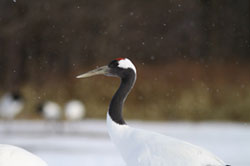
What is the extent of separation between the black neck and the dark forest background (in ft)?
32.0

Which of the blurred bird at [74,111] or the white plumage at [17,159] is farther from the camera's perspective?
the blurred bird at [74,111]

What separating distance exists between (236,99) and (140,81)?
9.57 ft

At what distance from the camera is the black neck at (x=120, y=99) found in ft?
11.0

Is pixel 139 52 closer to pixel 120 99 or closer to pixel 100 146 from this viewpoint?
pixel 100 146

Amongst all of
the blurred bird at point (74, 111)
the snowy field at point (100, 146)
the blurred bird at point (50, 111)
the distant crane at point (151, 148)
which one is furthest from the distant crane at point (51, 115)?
the distant crane at point (151, 148)

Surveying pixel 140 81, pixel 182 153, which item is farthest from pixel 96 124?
pixel 182 153

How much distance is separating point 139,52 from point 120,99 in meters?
10.2

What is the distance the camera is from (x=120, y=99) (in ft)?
11.4

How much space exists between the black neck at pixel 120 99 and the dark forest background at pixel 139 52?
9739mm

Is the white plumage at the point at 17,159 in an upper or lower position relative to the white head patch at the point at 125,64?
lower

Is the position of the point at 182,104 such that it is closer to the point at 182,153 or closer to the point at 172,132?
the point at 172,132

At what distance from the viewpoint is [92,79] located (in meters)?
13.6

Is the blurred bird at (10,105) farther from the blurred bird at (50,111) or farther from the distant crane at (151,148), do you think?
the distant crane at (151,148)

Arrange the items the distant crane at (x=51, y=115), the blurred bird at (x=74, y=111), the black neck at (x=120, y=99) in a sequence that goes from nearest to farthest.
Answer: the black neck at (x=120, y=99), the blurred bird at (x=74, y=111), the distant crane at (x=51, y=115)
